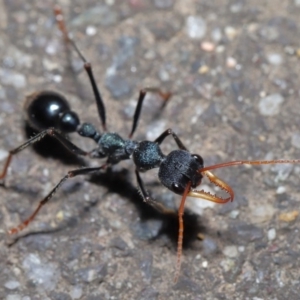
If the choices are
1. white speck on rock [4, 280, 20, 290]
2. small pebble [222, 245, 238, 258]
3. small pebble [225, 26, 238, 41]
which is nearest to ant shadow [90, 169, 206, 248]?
small pebble [222, 245, 238, 258]

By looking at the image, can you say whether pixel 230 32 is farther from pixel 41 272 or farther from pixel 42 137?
pixel 41 272

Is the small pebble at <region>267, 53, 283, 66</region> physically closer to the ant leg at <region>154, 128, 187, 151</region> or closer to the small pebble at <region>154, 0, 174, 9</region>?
the small pebble at <region>154, 0, 174, 9</region>

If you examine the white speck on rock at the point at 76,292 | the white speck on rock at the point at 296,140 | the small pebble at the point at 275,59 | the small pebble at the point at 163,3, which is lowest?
the white speck on rock at the point at 76,292

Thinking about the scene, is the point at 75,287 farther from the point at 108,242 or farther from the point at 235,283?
the point at 235,283

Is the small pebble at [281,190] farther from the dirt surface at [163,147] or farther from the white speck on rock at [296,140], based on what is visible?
the white speck on rock at [296,140]

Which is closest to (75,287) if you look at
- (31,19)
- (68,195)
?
(68,195)

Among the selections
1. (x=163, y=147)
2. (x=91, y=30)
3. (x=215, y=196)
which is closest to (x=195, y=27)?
(x=91, y=30)

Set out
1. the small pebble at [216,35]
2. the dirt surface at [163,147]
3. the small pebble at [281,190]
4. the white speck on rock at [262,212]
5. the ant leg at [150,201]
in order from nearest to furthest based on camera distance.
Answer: the dirt surface at [163,147] < the ant leg at [150,201] < the white speck on rock at [262,212] < the small pebble at [281,190] < the small pebble at [216,35]

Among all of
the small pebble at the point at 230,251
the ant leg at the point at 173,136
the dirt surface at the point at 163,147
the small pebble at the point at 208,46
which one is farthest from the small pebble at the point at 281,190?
the small pebble at the point at 208,46
